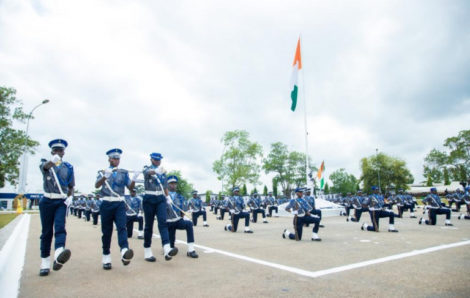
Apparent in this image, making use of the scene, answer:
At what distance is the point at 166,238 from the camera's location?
653cm

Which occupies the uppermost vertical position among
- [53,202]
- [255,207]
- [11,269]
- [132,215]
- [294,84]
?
[294,84]

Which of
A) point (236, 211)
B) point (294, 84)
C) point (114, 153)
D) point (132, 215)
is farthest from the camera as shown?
point (294, 84)

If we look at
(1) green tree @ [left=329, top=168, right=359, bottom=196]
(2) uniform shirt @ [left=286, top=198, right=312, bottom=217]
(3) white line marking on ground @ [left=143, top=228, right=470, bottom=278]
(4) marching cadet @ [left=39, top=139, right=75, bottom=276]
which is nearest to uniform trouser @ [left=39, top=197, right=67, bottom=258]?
(4) marching cadet @ [left=39, top=139, right=75, bottom=276]

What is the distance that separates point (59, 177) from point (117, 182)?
1.04 meters

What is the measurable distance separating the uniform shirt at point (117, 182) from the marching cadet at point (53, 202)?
63cm

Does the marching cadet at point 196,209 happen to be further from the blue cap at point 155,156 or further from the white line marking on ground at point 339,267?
the blue cap at point 155,156

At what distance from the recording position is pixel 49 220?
5.59 metres

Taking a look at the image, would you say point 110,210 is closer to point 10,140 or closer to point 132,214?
point 132,214

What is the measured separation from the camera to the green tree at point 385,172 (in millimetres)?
66750

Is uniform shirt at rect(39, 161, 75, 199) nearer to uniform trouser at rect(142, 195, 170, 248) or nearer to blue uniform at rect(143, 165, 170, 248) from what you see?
blue uniform at rect(143, 165, 170, 248)

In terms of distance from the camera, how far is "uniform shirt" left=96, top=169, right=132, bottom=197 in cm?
605

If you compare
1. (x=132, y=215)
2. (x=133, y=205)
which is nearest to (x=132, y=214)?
(x=132, y=215)

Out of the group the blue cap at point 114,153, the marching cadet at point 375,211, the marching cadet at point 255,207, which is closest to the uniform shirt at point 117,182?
the blue cap at point 114,153

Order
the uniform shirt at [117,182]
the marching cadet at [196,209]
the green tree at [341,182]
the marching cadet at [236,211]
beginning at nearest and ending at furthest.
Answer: the uniform shirt at [117,182] < the marching cadet at [236,211] < the marching cadet at [196,209] < the green tree at [341,182]
